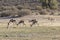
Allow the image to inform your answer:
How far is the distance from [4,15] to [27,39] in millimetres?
32236

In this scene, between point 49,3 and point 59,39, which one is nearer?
point 59,39

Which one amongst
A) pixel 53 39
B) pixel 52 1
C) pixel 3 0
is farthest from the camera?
pixel 3 0

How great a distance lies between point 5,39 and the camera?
865 inches

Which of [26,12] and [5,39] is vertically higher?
[5,39]

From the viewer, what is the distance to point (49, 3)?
7381 cm

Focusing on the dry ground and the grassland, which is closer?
the grassland

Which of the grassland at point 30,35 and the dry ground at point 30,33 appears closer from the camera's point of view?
the grassland at point 30,35

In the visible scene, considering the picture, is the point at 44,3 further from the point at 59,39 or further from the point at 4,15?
the point at 59,39

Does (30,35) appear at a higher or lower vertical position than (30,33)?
higher

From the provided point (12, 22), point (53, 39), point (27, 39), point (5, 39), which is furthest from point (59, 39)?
point (12, 22)

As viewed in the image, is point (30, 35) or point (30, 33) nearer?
point (30, 35)

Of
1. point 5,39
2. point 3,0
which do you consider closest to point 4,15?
point 5,39

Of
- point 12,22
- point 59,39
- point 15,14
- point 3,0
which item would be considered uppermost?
point 59,39

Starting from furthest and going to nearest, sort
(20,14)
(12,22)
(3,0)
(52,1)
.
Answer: (3,0) → (52,1) → (20,14) → (12,22)
